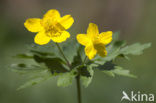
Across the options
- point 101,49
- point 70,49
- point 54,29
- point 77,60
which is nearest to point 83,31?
point 70,49

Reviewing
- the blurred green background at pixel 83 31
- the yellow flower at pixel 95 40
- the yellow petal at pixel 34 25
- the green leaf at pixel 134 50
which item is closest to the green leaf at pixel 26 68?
the blurred green background at pixel 83 31

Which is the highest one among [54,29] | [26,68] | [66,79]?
[54,29]

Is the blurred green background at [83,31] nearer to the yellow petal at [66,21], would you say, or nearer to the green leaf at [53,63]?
the green leaf at [53,63]

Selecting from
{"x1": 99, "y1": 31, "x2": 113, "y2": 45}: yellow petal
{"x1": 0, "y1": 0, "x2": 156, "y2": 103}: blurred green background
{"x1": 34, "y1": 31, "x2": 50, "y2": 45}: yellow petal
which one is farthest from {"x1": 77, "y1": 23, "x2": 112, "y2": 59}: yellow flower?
{"x1": 0, "y1": 0, "x2": 156, "y2": 103}: blurred green background

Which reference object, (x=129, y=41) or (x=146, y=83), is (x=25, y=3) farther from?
(x=146, y=83)

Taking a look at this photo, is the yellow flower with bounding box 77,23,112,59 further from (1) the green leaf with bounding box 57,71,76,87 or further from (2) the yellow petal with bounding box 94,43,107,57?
(1) the green leaf with bounding box 57,71,76,87

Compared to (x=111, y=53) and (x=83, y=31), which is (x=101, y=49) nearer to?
(x=111, y=53)
